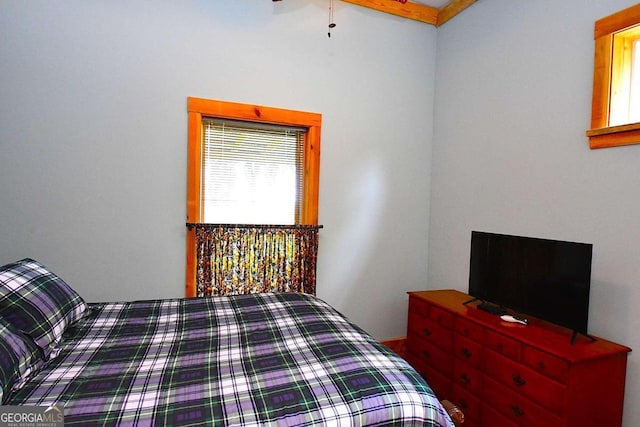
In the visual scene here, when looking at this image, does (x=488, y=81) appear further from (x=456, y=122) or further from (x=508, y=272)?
(x=508, y=272)

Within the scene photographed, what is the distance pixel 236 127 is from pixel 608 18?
2501 millimetres

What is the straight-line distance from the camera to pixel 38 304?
1457 millimetres

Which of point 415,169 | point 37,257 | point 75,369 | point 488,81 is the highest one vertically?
point 488,81

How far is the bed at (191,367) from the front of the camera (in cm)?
104

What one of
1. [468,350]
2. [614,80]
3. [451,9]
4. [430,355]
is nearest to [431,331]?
[430,355]

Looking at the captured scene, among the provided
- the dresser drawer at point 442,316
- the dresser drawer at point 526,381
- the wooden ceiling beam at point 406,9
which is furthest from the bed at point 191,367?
the wooden ceiling beam at point 406,9

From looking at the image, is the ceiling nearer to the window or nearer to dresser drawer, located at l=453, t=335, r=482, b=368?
the window

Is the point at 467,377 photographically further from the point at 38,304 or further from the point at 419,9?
the point at 419,9

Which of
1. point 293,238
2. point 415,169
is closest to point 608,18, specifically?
point 415,169

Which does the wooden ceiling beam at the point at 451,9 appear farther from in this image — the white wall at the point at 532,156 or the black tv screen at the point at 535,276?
the black tv screen at the point at 535,276

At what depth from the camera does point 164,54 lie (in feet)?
8.36

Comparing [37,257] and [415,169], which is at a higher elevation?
[415,169]

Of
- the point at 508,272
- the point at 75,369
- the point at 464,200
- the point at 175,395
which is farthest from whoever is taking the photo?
the point at 464,200

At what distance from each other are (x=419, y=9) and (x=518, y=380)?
315 cm
